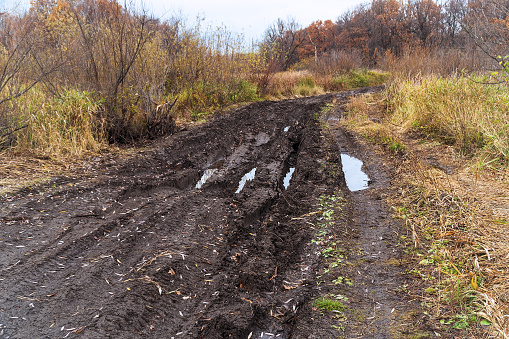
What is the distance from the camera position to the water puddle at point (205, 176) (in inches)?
212

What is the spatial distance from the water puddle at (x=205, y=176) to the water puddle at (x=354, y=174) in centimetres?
241

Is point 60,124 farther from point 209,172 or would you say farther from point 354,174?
point 354,174

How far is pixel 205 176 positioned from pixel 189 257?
2.77 metres

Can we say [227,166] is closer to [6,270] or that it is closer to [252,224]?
[252,224]

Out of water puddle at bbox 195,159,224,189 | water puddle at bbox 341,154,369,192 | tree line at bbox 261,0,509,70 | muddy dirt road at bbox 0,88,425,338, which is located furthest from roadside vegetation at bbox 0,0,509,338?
tree line at bbox 261,0,509,70

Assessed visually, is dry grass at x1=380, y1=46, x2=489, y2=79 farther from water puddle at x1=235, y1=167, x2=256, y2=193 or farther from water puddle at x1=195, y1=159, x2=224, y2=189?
water puddle at x1=195, y1=159, x2=224, y2=189

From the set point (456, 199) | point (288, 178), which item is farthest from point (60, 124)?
point (456, 199)

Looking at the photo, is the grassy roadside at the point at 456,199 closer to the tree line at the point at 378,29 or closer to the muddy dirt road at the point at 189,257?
the muddy dirt road at the point at 189,257

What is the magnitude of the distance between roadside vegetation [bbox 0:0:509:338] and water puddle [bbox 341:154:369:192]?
2.04ft

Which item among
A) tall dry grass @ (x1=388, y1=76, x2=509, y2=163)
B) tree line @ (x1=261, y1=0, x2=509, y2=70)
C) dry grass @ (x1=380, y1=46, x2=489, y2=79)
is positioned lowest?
tall dry grass @ (x1=388, y1=76, x2=509, y2=163)

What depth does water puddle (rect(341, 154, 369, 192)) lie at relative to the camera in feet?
17.7

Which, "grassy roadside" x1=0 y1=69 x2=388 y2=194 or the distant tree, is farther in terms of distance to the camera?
the distant tree

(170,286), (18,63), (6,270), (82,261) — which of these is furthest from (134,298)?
(18,63)

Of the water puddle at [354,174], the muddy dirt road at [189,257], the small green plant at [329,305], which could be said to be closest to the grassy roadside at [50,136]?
the muddy dirt road at [189,257]
